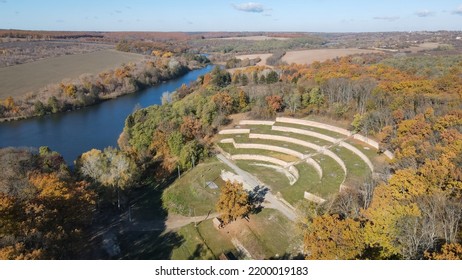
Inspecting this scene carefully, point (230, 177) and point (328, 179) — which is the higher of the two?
point (328, 179)

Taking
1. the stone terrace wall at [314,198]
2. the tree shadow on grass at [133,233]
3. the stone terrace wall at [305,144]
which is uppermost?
the stone terrace wall at [305,144]

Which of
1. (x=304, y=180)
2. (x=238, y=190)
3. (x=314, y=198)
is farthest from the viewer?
(x=304, y=180)

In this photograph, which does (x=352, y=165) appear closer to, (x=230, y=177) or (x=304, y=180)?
(x=304, y=180)

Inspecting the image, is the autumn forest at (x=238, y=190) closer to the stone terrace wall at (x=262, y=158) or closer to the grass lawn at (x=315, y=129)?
the stone terrace wall at (x=262, y=158)

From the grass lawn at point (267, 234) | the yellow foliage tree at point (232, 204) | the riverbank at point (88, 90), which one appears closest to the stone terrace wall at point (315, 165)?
the grass lawn at point (267, 234)

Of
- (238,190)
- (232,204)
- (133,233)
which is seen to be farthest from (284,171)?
(133,233)

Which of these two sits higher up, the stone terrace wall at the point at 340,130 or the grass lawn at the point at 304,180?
the stone terrace wall at the point at 340,130
